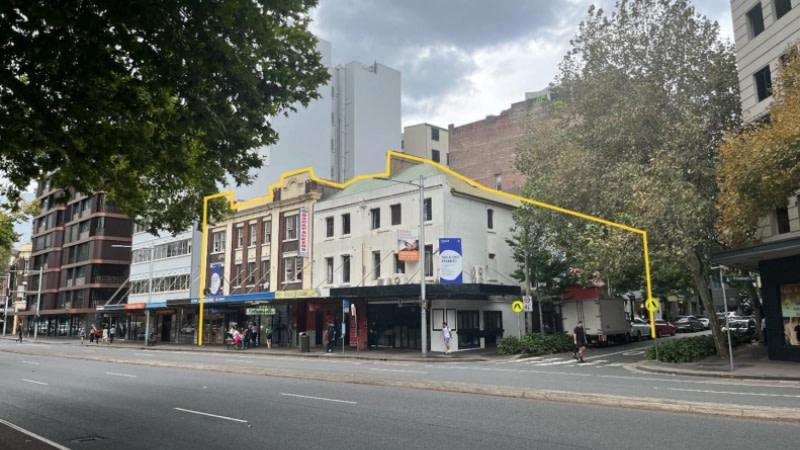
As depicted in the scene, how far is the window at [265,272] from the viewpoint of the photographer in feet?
147

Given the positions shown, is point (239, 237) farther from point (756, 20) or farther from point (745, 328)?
point (745, 328)

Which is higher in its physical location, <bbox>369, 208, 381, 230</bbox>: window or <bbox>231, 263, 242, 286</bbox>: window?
<bbox>369, 208, 381, 230</bbox>: window

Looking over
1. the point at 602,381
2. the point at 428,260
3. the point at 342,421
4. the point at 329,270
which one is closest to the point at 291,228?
the point at 329,270

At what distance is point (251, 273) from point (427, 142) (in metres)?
31.8

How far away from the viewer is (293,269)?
43438 millimetres

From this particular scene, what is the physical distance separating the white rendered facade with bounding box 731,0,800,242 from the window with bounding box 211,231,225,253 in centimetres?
3884

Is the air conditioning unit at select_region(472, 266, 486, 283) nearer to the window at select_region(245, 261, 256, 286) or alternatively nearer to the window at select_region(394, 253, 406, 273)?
the window at select_region(394, 253, 406, 273)

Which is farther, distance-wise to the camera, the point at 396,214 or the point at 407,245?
the point at 396,214

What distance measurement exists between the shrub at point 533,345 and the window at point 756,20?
1706cm

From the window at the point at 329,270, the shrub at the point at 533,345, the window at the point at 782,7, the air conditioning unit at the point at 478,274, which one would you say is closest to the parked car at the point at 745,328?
the shrub at the point at 533,345

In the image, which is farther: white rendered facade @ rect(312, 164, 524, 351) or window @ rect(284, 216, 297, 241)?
window @ rect(284, 216, 297, 241)

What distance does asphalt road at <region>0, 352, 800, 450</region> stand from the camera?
9.09m

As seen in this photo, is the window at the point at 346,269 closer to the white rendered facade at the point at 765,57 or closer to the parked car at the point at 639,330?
the parked car at the point at 639,330

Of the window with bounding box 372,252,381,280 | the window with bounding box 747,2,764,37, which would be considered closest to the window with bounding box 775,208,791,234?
the window with bounding box 747,2,764,37
